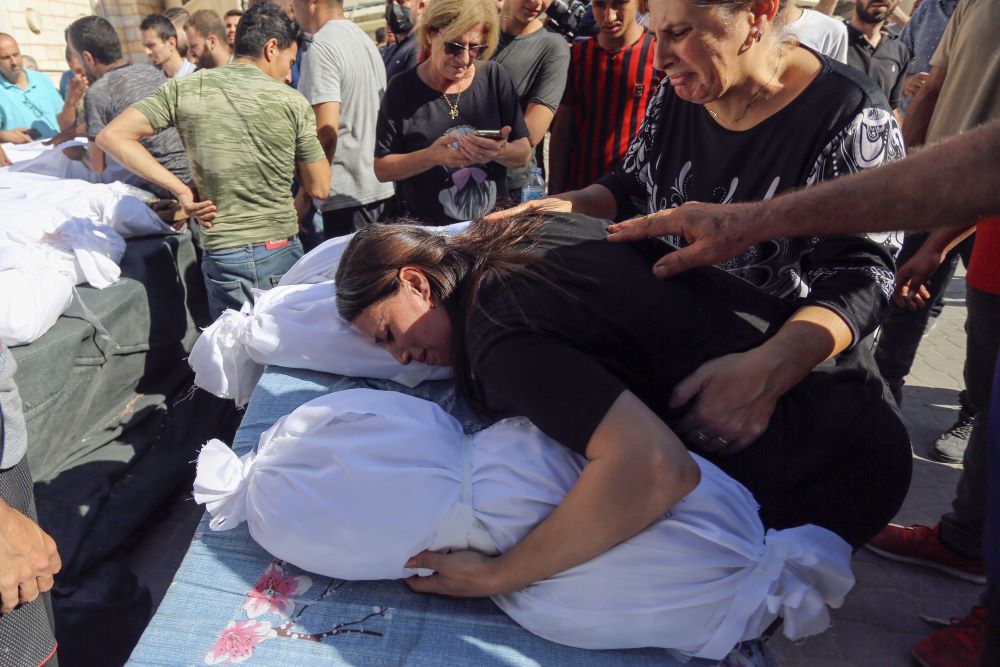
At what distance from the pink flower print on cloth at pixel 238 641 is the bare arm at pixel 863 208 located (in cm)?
108

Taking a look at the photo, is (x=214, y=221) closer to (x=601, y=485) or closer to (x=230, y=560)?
(x=230, y=560)

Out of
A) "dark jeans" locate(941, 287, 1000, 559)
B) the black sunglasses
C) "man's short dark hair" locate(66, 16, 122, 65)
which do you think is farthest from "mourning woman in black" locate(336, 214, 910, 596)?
"man's short dark hair" locate(66, 16, 122, 65)

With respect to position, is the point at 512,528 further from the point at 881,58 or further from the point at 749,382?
the point at 881,58

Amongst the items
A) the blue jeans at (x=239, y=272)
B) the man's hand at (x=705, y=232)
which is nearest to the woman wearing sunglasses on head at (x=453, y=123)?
the blue jeans at (x=239, y=272)

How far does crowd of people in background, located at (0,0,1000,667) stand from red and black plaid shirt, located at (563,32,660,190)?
1 centimetres

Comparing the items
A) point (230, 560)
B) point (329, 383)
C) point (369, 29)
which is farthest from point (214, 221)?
point (369, 29)

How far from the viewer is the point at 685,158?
1807 mm

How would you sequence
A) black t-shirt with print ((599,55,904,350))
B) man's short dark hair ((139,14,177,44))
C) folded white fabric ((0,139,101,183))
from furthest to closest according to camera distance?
man's short dark hair ((139,14,177,44))
folded white fabric ((0,139,101,183))
black t-shirt with print ((599,55,904,350))

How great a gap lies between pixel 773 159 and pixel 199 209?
246 cm

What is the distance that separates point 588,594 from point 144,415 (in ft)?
8.39

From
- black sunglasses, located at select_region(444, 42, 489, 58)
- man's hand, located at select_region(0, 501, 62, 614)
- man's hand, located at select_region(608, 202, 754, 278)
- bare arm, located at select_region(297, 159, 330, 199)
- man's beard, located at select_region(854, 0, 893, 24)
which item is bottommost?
man's hand, located at select_region(0, 501, 62, 614)

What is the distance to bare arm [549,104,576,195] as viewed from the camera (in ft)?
11.5

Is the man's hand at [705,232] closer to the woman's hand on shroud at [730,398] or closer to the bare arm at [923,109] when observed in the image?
the woman's hand on shroud at [730,398]

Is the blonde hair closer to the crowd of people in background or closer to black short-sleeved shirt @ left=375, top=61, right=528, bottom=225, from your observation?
the crowd of people in background
